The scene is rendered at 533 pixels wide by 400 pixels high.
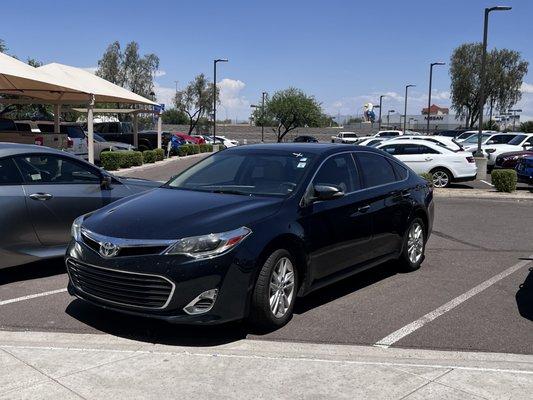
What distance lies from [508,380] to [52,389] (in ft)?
9.83

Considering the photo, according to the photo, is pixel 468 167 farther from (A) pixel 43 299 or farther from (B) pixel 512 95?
(B) pixel 512 95

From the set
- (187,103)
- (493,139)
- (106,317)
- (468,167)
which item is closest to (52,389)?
(106,317)

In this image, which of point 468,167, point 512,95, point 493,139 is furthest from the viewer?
point 512,95

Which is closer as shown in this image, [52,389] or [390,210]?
[52,389]

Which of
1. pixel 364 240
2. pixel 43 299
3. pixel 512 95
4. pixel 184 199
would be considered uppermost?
pixel 512 95

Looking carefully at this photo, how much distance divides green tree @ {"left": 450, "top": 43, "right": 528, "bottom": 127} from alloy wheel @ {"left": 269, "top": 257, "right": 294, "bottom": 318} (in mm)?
61498

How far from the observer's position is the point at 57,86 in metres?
19.0

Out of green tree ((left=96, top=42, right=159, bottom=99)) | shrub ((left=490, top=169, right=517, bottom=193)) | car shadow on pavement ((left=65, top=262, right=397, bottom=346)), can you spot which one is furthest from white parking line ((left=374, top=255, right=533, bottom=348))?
green tree ((left=96, top=42, right=159, bottom=99))

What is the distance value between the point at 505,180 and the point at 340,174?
1166 cm

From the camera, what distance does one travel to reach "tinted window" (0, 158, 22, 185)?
6340 millimetres

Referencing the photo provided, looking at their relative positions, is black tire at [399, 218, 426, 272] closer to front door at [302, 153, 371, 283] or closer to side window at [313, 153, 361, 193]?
front door at [302, 153, 371, 283]

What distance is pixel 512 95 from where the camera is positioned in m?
65.2

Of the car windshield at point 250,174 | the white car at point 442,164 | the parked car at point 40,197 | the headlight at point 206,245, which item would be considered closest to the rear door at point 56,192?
the parked car at point 40,197

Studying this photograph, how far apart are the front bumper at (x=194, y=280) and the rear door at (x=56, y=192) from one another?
2.24 meters
